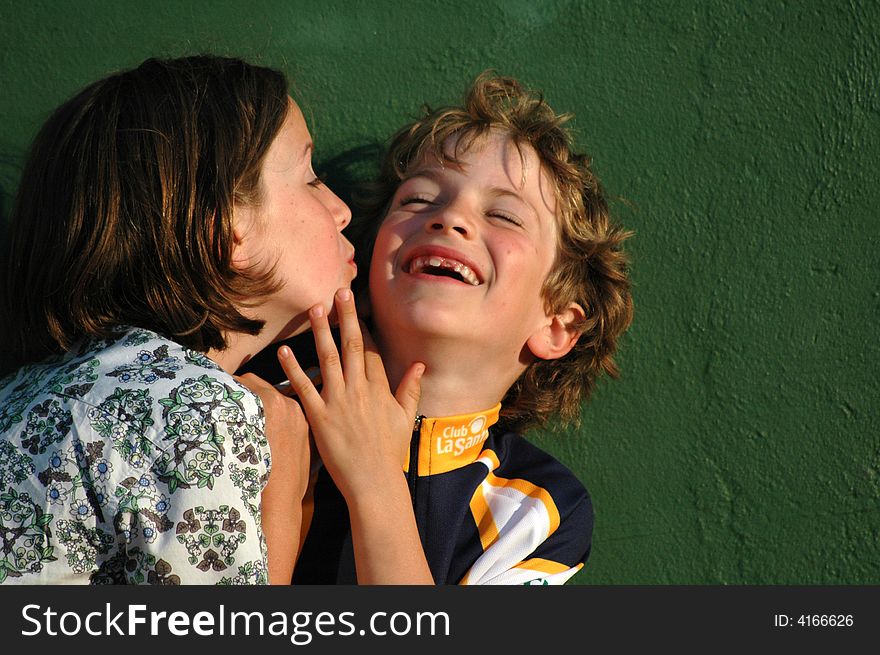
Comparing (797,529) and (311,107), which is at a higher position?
(311,107)

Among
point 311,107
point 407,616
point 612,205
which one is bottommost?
point 407,616

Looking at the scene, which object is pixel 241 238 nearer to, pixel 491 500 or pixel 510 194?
pixel 510 194

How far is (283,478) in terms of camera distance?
2002 mm

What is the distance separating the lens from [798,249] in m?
2.49

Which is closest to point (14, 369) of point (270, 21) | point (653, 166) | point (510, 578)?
point (270, 21)

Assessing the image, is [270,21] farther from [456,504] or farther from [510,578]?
[510,578]

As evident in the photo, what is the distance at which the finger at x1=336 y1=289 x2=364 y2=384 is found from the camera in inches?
84.6

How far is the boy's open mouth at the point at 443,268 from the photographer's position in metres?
2.14

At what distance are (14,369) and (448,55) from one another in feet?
4.62

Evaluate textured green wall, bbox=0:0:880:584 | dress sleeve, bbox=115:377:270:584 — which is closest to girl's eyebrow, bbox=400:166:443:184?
textured green wall, bbox=0:0:880:584

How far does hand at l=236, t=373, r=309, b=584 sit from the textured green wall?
749 millimetres

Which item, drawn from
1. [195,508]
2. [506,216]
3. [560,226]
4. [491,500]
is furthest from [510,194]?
[195,508]

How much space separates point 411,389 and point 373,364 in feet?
0.36

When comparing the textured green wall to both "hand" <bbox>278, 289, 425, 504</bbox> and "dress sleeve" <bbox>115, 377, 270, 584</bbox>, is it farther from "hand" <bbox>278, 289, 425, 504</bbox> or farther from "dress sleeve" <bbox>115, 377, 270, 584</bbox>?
"dress sleeve" <bbox>115, 377, 270, 584</bbox>
